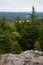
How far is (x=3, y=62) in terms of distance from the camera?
13438 mm

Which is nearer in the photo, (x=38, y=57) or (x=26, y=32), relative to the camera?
(x=38, y=57)

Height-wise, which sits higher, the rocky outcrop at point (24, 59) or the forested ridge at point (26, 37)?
the rocky outcrop at point (24, 59)

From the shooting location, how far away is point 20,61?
1349 cm

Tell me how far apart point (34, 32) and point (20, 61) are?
39.1 m

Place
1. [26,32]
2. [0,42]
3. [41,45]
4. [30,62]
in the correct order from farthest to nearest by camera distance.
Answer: [26,32]
[41,45]
[0,42]
[30,62]

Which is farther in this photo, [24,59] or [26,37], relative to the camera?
[26,37]

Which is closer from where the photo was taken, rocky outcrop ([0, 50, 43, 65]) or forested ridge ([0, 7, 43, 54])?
rocky outcrop ([0, 50, 43, 65])

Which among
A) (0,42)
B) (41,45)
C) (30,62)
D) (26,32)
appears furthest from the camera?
(26,32)

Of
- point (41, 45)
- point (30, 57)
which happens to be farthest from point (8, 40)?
point (30, 57)

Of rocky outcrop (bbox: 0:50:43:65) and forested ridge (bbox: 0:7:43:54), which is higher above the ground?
rocky outcrop (bbox: 0:50:43:65)

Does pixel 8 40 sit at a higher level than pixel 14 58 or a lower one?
lower

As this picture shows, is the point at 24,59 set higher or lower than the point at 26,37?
higher

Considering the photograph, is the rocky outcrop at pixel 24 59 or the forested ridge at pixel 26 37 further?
the forested ridge at pixel 26 37

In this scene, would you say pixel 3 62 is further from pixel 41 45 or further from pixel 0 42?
pixel 41 45
